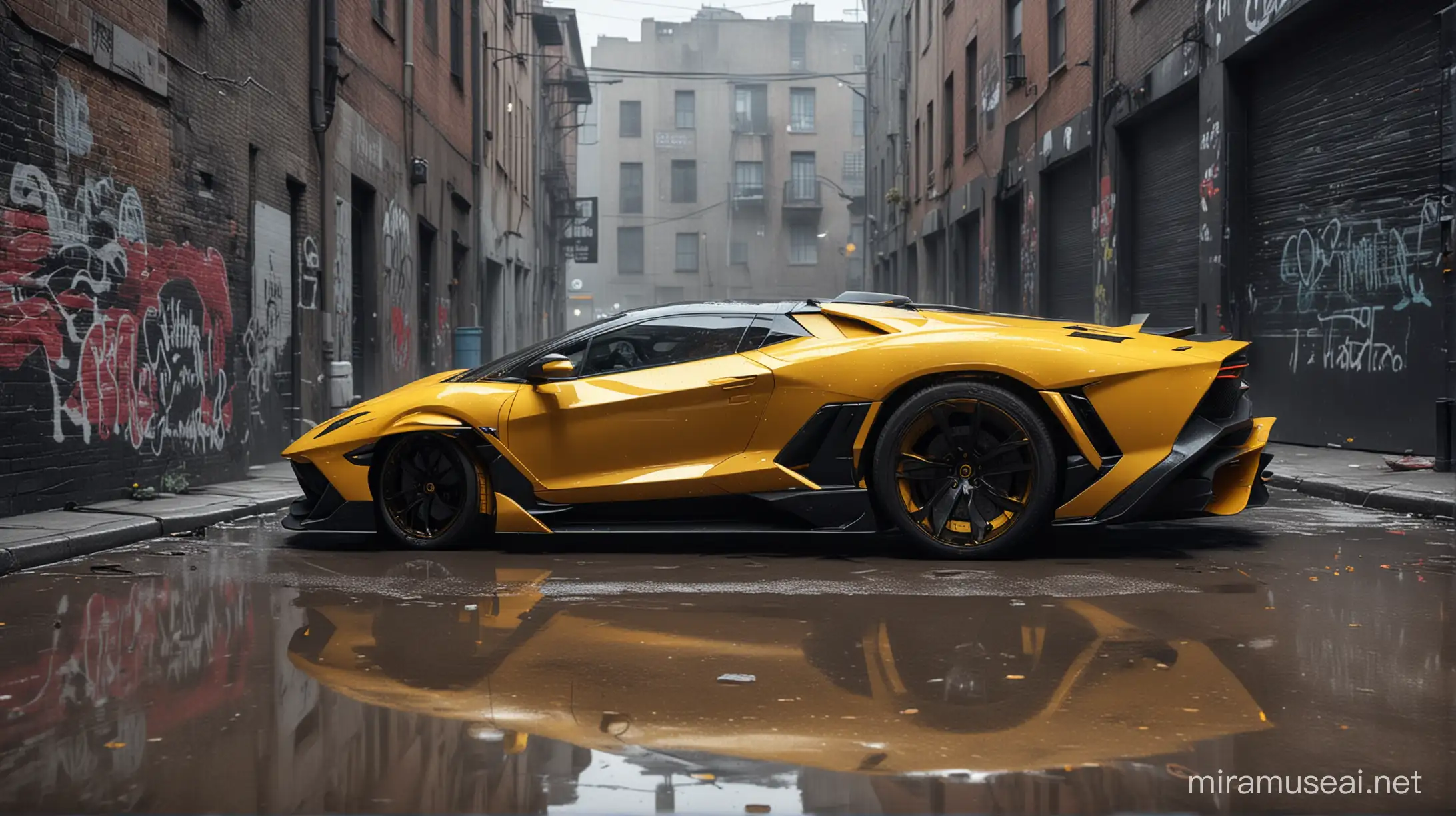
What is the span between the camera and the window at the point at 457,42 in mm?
23344

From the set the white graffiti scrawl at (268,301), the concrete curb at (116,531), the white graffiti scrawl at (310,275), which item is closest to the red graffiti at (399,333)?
the white graffiti scrawl at (310,275)

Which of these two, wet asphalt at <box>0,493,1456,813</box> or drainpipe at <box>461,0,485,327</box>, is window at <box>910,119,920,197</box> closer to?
drainpipe at <box>461,0,485,327</box>

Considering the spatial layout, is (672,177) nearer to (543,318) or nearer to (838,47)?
(838,47)

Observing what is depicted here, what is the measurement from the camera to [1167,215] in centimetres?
1641

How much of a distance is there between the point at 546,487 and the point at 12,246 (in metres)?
3.80

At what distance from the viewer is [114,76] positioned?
9469mm

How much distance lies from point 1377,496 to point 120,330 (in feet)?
27.3

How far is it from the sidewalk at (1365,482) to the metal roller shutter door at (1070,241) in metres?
8.17

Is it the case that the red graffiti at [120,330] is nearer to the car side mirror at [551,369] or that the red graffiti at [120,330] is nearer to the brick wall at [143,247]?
Answer: the brick wall at [143,247]

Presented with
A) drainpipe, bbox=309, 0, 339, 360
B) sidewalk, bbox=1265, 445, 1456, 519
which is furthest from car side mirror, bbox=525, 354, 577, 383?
drainpipe, bbox=309, 0, 339, 360

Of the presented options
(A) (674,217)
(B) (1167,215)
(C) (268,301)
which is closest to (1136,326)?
(C) (268,301)

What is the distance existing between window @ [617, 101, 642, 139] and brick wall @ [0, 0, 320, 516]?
52.2 meters

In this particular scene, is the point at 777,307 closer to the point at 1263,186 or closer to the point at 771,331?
the point at 771,331

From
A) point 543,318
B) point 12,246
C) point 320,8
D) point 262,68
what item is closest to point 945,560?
point 12,246
